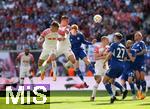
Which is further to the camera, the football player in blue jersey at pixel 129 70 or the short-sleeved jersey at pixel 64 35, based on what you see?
the short-sleeved jersey at pixel 64 35

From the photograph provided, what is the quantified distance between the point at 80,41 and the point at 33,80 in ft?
21.3

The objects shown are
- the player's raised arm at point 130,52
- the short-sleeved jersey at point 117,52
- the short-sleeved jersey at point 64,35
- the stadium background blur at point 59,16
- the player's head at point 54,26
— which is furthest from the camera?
the stadium background blur at point 59,16

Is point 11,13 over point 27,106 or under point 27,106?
over

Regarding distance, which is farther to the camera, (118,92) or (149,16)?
(149,16)

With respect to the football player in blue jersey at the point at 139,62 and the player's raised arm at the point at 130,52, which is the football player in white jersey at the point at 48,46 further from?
the football player in blue jersey at the point at 139,62

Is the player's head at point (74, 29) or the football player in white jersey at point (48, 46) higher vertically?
the player's head at point (74, 29)

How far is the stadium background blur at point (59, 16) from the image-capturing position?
33219 millimetres

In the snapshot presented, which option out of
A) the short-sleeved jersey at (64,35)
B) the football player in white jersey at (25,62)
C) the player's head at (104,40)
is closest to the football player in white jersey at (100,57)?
the player's head at (104,40)

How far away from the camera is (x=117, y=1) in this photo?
3722 centimetres

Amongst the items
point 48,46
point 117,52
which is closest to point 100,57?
point 48,46

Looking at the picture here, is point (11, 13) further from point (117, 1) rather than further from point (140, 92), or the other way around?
point (140, 92)

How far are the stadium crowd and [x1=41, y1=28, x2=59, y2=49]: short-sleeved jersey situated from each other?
10128mm

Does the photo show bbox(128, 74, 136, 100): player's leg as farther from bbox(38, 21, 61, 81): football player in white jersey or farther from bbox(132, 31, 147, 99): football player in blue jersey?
bbox(38, 21, 61, 81): football player in white jersey

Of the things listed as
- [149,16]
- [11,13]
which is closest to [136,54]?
[149,16]
